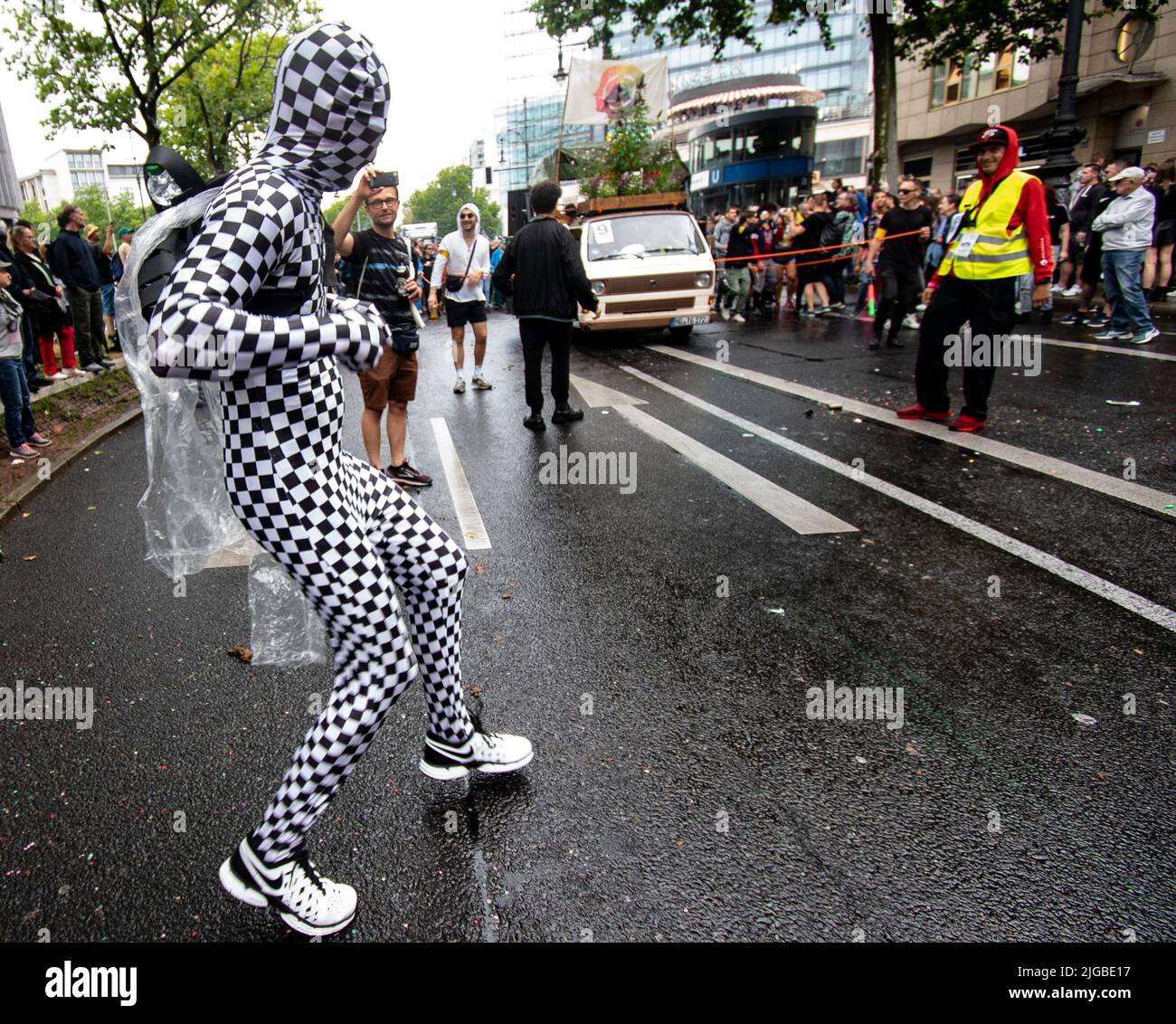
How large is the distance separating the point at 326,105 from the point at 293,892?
1971mm

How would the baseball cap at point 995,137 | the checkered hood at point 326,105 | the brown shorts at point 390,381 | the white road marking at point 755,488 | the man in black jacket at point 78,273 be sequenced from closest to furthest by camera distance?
the checkered hood at point 326,105
the white road marking at point 755,488
the brown shorts at point 390,381
the baseball cap at point 995,137
the man in black jacket at point 78,273

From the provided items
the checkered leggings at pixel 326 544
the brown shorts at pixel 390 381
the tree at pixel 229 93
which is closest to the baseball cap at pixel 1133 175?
the brown shorts at pixel 390 381

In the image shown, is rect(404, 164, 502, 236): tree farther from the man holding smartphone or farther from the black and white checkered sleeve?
the black and white checkered sleeve

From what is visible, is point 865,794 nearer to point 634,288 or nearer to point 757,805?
point 757,805

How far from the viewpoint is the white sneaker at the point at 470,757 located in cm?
262

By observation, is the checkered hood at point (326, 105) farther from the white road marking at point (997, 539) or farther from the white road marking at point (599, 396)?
the white road marking at point (599, 396)

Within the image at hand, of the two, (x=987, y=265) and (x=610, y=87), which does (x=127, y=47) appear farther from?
(x=987, y=265)

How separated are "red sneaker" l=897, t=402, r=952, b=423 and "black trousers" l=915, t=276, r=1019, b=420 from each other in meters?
0.06

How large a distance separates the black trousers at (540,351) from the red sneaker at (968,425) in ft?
11.4

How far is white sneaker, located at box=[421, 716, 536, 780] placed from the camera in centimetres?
262

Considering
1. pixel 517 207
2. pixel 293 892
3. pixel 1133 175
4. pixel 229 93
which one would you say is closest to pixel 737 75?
pixel 517 207

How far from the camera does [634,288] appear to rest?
42.9 ft
